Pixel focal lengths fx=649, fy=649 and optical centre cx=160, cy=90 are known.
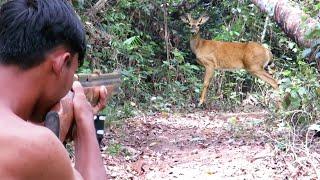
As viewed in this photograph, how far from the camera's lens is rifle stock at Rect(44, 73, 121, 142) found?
6.15 ft

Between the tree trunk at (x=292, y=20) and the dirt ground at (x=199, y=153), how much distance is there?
3.64ft

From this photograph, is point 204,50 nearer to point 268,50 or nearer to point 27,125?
point 268,50

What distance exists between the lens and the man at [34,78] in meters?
1.54

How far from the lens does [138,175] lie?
519cm

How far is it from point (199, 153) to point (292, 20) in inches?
101

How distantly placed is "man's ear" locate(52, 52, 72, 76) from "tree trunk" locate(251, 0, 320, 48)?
4949 mm

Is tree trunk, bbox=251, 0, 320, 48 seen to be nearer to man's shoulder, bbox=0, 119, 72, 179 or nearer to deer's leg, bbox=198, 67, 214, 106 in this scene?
deer's leg, bbox=198, 67, 214, 106

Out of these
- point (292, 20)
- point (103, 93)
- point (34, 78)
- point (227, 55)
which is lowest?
point (227, 55)

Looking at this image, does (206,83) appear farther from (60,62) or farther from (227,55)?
(60,62)

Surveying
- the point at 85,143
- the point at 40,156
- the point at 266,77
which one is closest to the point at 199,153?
the point at 85,143

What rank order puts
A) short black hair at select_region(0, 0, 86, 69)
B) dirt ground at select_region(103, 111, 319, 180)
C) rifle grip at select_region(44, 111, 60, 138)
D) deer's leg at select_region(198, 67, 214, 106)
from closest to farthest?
1. short black hair at select_region(0, 0, 86, 69)
2. rifle grip at select_region(44, 111, 60, 138)
3. dirt ground at select_region(103, 111, 319, 180)
4. deer's leg at select_region(198, 67, 214, 106)

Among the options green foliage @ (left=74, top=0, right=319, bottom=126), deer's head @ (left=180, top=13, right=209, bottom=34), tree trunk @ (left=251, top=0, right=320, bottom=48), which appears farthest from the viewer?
deer's head @ (left=180, top=13, right=209, bottom=34)

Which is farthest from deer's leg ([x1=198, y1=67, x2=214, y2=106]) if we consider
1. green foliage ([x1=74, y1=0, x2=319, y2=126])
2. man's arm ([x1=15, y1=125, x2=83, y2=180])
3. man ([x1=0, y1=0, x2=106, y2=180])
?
man's arm ([x1=15, y1=125, x2=83, y2=180])

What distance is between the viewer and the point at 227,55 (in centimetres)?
1252
